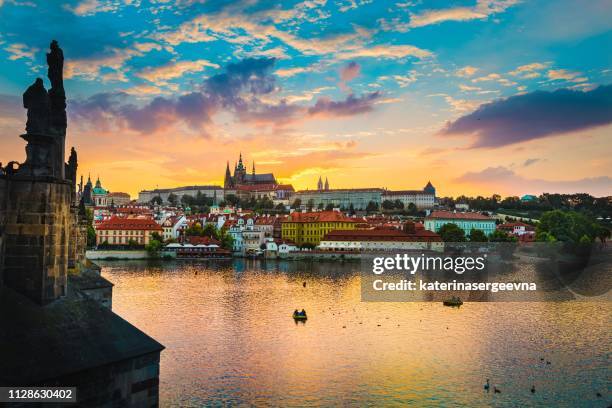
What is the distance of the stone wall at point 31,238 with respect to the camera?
31.5 feet

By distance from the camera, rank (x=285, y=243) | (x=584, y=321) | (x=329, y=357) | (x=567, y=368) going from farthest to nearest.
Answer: (x=285, y=243) < (x=584, y=321) < (x=329, y=357) < (x=567, y=368)

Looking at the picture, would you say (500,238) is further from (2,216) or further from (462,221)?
(2,216)

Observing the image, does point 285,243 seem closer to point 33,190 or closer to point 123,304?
point 123,304

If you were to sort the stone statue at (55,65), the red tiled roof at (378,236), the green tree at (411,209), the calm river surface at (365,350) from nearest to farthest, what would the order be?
the stone statue at (55,65) → the calm river surface at (365,350) → the red tiled roof at (378,236) → the green tree at (411,209)

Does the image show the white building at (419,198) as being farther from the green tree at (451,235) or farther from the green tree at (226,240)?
the green tree at (226,240)

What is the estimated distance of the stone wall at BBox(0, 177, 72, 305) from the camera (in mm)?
9602

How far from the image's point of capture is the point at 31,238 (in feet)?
31.9

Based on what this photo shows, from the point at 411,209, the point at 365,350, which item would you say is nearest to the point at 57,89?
the point at 365,350

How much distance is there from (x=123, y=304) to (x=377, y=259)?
44278 mm

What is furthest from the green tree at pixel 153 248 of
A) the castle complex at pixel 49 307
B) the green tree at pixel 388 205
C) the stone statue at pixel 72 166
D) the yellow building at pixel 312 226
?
the green tree at pixel 388 205

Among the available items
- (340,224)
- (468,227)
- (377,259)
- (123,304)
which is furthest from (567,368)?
(468,227)

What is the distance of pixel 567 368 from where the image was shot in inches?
868

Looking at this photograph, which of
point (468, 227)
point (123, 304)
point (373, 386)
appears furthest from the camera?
point (468, 227)

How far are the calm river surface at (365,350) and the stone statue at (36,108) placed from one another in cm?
1024
